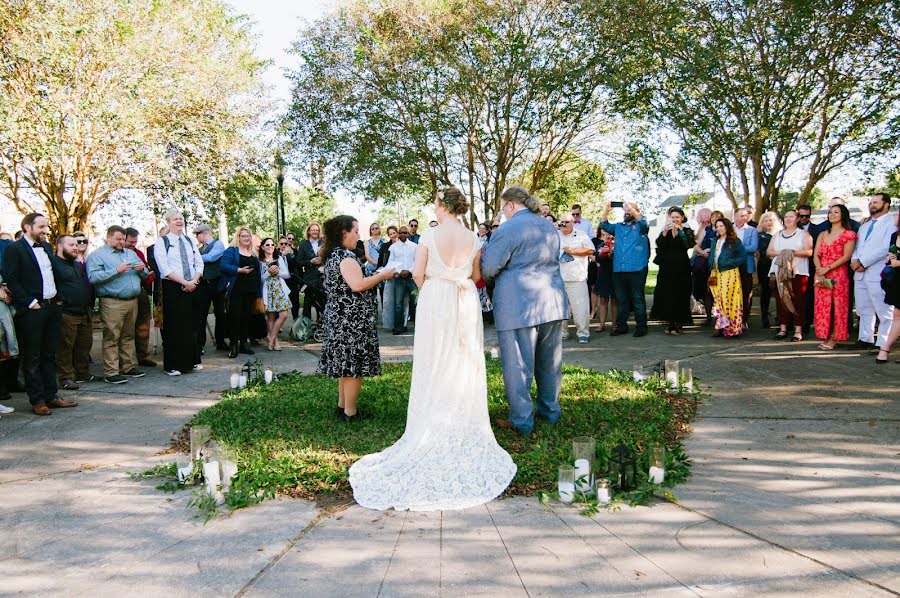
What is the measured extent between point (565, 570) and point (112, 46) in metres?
14.8

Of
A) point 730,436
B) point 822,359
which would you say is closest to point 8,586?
point 730,436

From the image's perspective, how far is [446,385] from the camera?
4.99 meters

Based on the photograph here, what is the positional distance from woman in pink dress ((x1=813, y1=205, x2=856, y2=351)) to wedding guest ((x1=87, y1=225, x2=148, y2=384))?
916cm

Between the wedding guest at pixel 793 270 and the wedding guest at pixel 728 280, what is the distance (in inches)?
20.9

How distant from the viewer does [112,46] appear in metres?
14.0

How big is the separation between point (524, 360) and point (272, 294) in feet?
20.5

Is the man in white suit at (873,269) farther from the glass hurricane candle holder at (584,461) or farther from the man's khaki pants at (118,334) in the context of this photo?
the man's khaki pants at (118,334)

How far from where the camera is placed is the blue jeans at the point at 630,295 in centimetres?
1060

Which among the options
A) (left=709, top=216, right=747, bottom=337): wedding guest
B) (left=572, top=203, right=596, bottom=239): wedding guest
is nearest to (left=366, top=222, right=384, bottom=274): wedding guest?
(left=572, top=203, right=596, bottom=239): wedding guest

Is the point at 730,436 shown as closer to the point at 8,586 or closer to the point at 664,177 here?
the point at 8,586

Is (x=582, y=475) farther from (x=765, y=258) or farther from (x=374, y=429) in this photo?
(x=765, y=258)

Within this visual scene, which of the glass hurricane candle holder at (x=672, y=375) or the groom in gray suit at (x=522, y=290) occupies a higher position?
the groom in gray suit at (x=522, y=290)

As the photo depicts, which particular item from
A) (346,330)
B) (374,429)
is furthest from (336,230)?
(374,429)

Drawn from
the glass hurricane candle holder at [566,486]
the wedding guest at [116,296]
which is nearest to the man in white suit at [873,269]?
the glass hurricane candle holder at [566,486]
